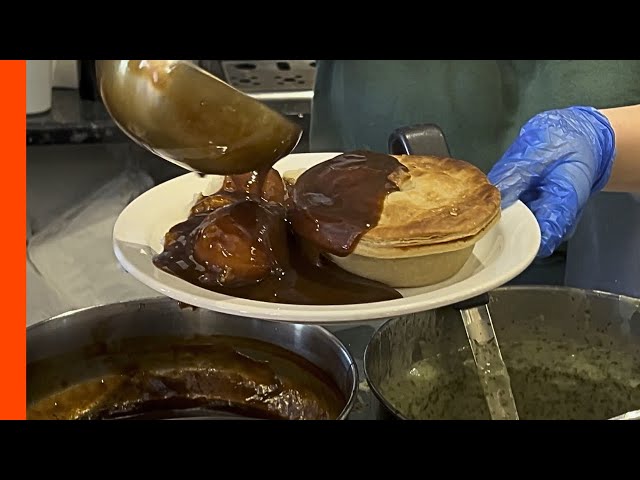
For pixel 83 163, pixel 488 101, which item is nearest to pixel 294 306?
pixel 488 101

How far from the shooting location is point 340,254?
2.69ft

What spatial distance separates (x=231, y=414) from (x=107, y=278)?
32.0 inches

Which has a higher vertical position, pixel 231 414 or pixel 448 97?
pixel 448 97

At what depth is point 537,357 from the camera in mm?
1257

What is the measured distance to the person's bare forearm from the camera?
1281 millimetres

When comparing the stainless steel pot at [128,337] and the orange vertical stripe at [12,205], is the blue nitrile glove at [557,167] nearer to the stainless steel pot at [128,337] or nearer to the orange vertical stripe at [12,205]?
the stainless steel pot at [128,337]

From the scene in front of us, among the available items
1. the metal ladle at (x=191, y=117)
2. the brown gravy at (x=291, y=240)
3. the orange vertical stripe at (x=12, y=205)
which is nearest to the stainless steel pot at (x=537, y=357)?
the brown gravy at (x=291, y=240)

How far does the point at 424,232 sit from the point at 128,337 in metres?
0.44

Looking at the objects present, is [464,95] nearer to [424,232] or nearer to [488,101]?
[488,101]

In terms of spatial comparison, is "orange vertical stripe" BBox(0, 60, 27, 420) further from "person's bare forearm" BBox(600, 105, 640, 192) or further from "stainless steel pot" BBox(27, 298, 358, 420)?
"person's bare forearm" BBox(600, 105, 640, 192)
